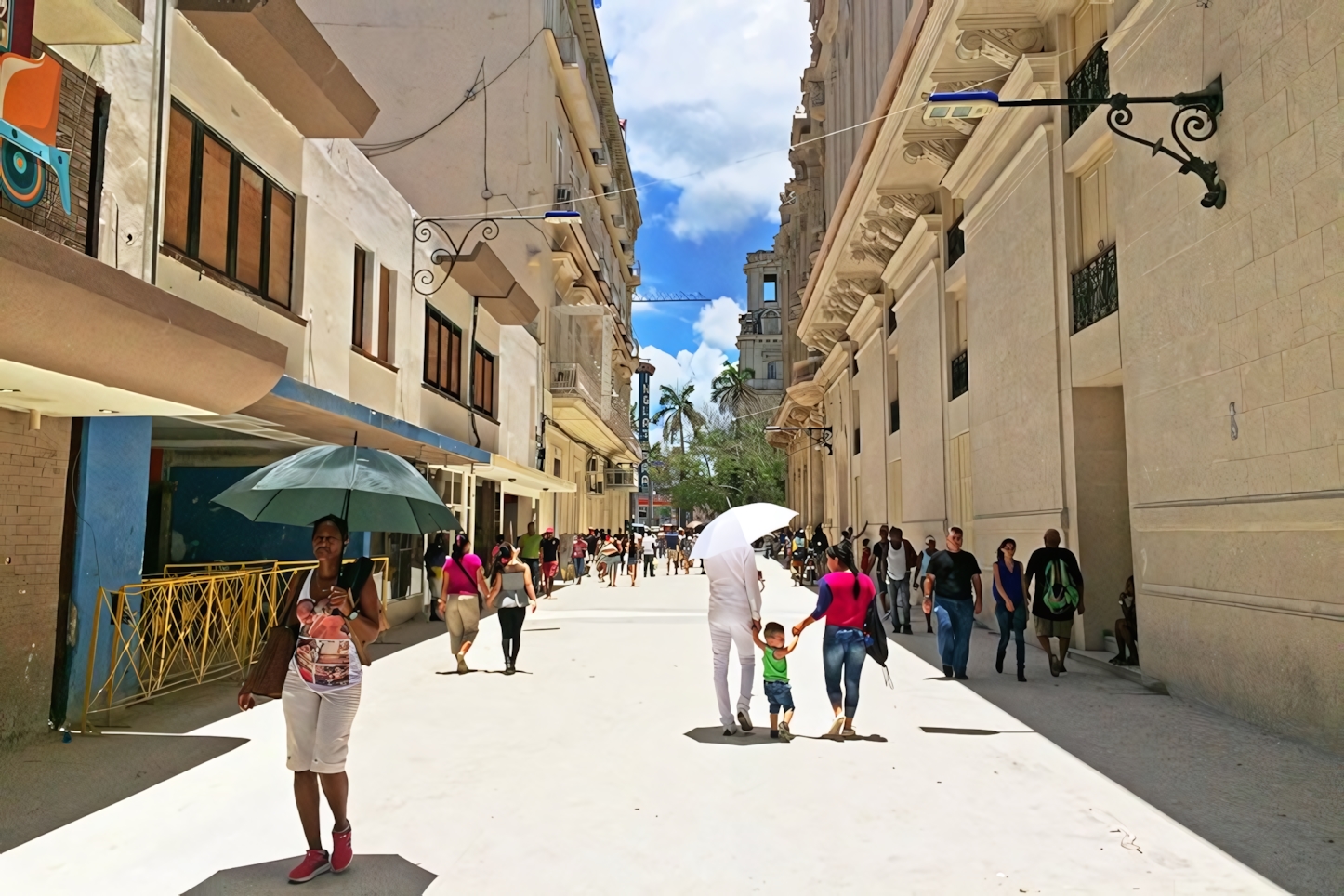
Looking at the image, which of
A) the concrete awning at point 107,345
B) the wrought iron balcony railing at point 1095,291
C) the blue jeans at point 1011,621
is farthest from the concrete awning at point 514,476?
the concrete awning at point 107,345

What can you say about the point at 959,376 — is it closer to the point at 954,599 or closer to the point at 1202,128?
the point at 954,599

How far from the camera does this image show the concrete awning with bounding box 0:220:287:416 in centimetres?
541

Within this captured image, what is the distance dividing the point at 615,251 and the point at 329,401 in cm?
3748

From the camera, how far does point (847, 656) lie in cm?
802

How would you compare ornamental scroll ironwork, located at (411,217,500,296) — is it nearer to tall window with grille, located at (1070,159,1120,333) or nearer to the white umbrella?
tall window with grille, located at (1070,159,1120,333)

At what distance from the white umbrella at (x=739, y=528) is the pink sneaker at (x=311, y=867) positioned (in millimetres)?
3572

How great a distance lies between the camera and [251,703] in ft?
15.9

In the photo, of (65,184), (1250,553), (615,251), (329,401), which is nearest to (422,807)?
(65,184)

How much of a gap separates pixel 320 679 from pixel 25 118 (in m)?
4.49

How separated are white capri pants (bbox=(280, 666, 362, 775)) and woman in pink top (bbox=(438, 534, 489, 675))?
6.73 m

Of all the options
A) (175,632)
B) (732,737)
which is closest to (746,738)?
(732,737)

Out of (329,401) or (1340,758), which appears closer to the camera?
(1340,758)

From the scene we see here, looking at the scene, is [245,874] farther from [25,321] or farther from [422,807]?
[25,321]

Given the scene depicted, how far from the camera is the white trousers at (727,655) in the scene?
8125mm
